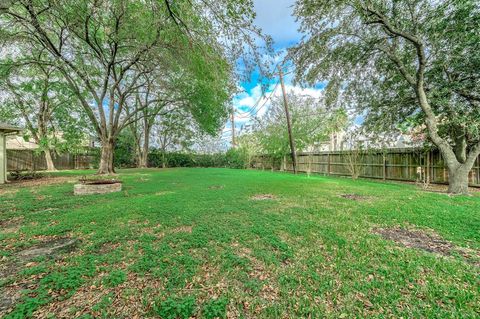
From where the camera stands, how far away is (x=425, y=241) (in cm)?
285

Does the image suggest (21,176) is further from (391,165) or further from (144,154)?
(391,165)

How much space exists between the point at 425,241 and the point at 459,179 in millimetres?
5216

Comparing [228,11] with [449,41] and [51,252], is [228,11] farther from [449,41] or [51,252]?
[449,41]

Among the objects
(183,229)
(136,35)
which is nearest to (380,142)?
(183,229)

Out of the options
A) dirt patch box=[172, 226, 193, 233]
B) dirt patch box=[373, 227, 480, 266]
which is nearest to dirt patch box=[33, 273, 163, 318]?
dirt patch box=[172, 226, 193, 233]

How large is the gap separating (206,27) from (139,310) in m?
4.09

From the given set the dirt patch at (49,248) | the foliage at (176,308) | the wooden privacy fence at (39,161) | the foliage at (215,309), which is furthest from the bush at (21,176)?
the foliage at (215,309)

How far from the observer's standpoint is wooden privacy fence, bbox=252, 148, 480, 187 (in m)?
8.19

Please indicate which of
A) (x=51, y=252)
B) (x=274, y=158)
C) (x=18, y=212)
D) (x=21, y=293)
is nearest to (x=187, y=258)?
(x=21, y=293)

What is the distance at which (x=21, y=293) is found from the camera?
1.78 meters

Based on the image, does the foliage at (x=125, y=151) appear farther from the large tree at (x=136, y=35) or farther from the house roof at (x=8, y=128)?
the house roof at (x=8, y=128)

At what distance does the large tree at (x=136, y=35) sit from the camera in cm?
347

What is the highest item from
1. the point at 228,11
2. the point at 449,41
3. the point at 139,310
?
the point at 449,41

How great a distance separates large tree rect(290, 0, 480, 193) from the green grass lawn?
3956 millimetres
